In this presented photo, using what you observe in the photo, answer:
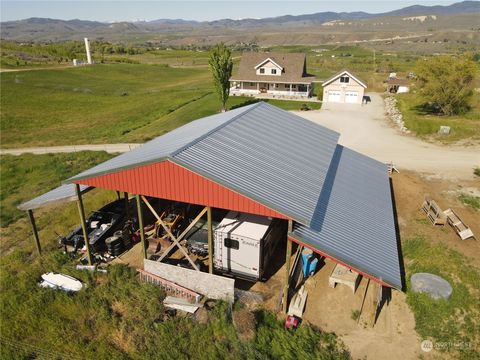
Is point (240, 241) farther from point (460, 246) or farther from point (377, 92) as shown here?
point (377, 92)

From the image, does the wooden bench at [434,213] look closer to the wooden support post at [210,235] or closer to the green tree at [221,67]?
the wooden support post at [210,235]

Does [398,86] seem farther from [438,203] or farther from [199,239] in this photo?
[199,239]

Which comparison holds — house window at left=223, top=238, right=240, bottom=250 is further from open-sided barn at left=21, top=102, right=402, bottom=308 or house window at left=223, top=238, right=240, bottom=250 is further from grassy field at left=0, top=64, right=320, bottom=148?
grassy field at left=0, top=64, right=320, bottom=148

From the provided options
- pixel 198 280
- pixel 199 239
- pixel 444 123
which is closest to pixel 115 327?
pixel 198 280

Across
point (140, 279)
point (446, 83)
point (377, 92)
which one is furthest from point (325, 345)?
point (377, 92)

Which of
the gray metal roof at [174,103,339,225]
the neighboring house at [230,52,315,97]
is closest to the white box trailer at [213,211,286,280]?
the gray metal roof at [174,103,339,225]
